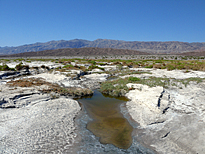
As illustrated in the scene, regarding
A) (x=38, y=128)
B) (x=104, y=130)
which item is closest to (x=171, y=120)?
(x=104, y=130)

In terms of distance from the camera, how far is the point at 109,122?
9148 mm

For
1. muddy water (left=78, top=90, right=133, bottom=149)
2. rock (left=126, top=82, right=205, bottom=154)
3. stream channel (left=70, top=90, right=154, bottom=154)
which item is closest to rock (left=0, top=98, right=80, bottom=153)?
stream channel (left=70, top=90, right=154, bottom=154)

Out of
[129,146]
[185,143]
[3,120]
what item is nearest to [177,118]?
[185,143]

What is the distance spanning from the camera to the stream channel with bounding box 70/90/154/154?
6602 millimetres

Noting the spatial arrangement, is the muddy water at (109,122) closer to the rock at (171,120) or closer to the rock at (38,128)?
the rock at (171,120)

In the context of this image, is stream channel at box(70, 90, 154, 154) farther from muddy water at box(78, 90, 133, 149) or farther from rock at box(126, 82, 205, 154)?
rock at box(126, 82, 205, 154)

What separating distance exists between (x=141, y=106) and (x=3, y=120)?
29.0ft

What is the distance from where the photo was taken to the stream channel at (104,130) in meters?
6.60

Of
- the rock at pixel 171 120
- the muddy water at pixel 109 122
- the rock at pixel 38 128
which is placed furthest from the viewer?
the muddy water at pixel 109 122

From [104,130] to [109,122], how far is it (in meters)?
1.00

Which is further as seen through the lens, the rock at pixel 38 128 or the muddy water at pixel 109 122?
the muddy water at pixel 109 122

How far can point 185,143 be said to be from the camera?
6.52m

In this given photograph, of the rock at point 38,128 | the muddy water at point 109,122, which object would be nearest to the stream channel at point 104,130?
the muddy water at point 109,122

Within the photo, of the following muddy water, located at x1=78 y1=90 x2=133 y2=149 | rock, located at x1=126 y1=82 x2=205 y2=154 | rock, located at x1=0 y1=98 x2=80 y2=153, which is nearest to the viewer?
rock, located at x1=0 y1=98 x2=80 y2=153
